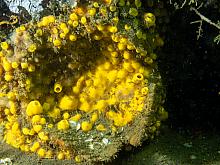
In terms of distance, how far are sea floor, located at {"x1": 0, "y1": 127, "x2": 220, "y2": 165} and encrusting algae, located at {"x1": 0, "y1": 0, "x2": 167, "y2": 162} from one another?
143 mm

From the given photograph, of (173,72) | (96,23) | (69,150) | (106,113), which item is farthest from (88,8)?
(173,72)

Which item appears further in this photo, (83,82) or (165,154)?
(165,154)

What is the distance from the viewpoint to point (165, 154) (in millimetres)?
4148

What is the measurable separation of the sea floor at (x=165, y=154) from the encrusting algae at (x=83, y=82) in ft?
0.47

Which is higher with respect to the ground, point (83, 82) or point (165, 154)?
point (83, 82)

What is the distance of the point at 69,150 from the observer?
12.2 feet

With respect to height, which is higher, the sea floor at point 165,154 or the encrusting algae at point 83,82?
the encrusting algae at point 83,82

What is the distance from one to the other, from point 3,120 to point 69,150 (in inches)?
28.5

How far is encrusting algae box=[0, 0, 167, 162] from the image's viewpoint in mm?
3381

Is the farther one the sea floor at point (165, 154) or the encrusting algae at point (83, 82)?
the sea floor at point (165, 154)

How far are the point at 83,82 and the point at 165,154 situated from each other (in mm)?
1234

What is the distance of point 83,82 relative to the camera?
12.6 ft

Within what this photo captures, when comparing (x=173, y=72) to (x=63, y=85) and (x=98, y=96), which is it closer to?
(x=98, y=96)

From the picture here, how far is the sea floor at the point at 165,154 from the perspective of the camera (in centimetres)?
382
